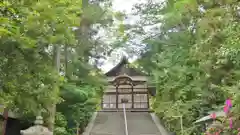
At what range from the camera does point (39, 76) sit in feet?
17.2

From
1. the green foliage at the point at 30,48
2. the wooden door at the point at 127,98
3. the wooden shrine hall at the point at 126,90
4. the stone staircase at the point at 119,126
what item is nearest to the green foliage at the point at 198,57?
the stone staircase at the point at 119,126

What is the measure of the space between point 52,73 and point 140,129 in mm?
8021

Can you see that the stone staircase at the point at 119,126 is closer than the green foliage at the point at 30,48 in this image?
No

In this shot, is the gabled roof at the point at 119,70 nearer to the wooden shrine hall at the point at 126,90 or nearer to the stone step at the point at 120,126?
the wooden shrine hall at the point at 126,90

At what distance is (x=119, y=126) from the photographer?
43.5 feet

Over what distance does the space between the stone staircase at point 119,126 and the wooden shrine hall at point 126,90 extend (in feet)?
15.4

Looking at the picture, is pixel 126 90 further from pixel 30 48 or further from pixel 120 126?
pixel 30 48

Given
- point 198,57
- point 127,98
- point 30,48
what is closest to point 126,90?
point 127,98

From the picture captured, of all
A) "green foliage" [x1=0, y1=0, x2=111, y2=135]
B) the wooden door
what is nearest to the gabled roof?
the wooden door

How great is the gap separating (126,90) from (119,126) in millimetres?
8290

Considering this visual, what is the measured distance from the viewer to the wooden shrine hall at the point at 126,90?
2062cm

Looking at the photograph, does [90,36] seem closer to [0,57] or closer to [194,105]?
[194,105]

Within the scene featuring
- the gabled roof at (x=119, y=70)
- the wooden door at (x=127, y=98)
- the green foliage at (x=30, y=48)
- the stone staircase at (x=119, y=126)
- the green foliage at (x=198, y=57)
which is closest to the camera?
the green foliage at (x=30, y=48)

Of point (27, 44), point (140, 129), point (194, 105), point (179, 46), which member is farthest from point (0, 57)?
point (140, 129)
